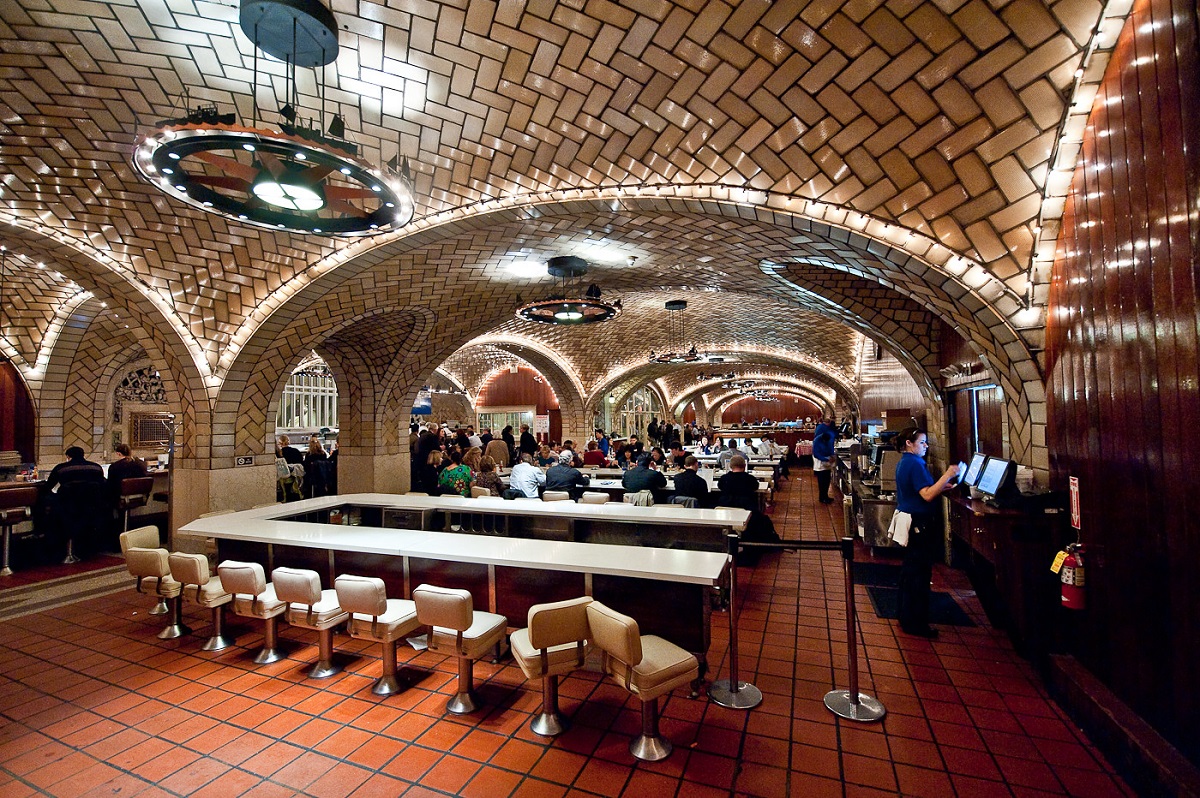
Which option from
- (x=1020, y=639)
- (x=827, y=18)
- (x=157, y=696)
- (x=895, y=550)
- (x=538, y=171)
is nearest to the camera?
(x=827, y=18)

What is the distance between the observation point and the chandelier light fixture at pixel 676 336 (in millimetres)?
12508

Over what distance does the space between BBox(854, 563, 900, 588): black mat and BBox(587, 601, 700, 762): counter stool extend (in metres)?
3.57

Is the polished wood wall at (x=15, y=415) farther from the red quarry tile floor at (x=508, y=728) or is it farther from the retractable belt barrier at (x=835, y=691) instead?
the retractable belt barrier at (x=835, y=691)

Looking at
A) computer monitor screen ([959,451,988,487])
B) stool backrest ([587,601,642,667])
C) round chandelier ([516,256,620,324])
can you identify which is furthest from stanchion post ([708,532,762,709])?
round chandelier ([516,256,620,324])

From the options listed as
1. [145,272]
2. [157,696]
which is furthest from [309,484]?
[157,696]

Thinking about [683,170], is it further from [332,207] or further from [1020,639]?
[1020,639]

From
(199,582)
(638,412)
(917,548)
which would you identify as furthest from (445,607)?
(638,412)

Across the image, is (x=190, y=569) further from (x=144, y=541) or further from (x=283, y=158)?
(x=283, y=158)

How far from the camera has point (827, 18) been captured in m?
3.02

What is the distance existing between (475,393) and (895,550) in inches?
762

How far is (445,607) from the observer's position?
2.89 m

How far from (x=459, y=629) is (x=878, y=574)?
15.6ft

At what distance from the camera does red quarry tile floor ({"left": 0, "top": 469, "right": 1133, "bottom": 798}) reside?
247cm

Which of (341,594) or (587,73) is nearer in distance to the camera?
(341,594)
